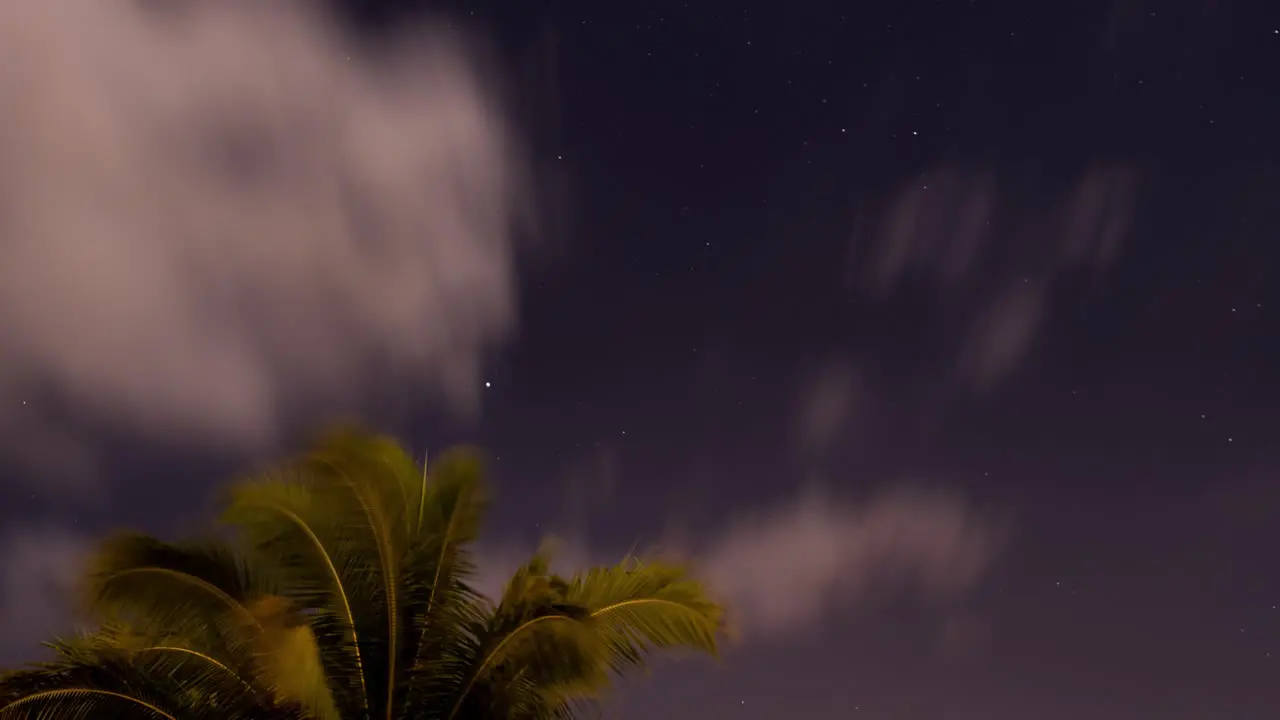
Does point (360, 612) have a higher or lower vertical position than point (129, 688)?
higher

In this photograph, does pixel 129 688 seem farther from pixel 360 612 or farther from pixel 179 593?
pixel 360 612

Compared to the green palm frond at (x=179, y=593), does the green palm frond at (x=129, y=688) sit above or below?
below

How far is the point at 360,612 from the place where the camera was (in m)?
12.4

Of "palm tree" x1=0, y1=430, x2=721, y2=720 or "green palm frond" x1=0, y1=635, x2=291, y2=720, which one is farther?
"palm tree" x1=0, y1=430, x2=721, y2=720

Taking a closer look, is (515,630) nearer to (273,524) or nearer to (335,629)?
(335,629)

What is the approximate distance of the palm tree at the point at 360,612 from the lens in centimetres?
1152

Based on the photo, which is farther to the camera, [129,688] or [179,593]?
[179,593]

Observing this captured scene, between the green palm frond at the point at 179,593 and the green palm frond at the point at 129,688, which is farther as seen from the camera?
the green palm frond at the point at 179,593

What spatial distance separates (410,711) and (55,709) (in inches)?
144

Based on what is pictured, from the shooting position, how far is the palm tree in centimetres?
1152

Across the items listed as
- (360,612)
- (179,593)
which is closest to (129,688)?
(179,593)

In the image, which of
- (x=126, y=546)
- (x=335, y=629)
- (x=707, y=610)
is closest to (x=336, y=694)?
(x=335, y=629)

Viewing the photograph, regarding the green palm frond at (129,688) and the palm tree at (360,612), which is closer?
the green palm frond at (129,688)

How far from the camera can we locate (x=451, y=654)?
12.6 m
